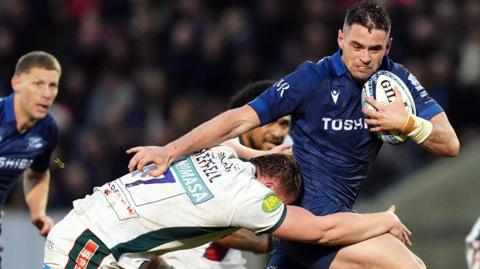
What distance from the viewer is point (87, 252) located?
21.1 ft

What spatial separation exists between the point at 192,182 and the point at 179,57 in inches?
326

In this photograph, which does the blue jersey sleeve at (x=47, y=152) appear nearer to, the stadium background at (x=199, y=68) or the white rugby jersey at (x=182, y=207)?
the white rugby jersey at (x=182, y=207)

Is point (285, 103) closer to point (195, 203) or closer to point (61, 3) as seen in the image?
point (195, 203)

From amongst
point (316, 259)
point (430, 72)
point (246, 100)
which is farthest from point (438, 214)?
point (316, 259)

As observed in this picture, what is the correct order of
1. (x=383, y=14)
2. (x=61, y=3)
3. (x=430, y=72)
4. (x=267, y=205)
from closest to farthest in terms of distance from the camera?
(x=267, y=205) → (x=383, y=14) → (x=430, y=72) → (x=61, y=3)

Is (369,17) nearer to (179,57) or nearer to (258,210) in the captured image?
(258,210)

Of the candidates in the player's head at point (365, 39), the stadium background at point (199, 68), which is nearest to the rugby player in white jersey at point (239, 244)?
the player's head at point (365, 39)

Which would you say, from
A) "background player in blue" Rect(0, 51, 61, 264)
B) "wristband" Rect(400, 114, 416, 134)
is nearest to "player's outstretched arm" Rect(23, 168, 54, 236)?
"background player in blue" Rect(0, 51, 61, 264)

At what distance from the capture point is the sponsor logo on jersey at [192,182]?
629 centimetres

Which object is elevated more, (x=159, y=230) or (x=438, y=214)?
(x=159, y=230)

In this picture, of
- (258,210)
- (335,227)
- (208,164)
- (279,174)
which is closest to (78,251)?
(208,164)

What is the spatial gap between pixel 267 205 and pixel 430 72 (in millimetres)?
7374

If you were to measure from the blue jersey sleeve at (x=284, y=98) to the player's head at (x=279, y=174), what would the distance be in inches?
10.4

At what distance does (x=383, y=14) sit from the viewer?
6.73m
